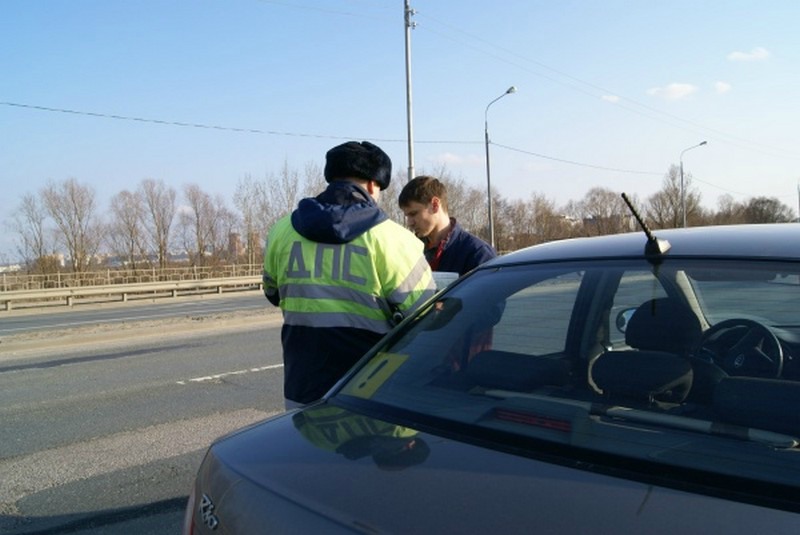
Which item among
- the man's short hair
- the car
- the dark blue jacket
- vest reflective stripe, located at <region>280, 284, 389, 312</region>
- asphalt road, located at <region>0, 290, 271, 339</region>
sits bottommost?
asphalt road, located at <region>0, 290, 271, 339</region>

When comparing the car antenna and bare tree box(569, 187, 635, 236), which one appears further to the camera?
bare tree box(569, 187, 635, 236)

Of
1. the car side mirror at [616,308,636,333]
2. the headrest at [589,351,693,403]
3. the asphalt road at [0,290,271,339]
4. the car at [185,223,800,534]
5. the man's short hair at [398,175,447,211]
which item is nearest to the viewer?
the car at [185,223,800,534]

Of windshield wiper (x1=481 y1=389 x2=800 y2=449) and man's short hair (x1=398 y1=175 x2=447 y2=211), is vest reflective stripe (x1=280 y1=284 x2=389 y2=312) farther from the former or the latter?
man's short hair (x1=398 y1=175 x2=447 y2=211)

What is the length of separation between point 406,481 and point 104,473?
13.2ft

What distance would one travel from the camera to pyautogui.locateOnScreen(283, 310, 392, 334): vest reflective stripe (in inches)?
111

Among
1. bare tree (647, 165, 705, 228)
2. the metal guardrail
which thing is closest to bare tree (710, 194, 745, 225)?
bare tree (647, 165, 705, 228)

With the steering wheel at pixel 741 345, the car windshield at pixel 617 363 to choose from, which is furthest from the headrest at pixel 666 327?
the steering wheel at pixel 741 345

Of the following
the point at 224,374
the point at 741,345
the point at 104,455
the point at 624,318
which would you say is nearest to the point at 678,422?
the point at 624,318

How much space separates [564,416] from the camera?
5.58 feet

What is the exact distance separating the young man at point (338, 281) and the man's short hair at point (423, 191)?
111cm

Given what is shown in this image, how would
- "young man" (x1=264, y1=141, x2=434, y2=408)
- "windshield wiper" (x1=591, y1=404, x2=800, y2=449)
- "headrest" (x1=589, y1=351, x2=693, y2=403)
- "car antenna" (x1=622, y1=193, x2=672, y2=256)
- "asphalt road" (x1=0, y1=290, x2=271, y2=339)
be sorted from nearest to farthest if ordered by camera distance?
"windshield wiper" (x1=591, y1=404, x2=800, y2=449) → "headrest" (x1=589, y1=351, x2=693, y2=403) → "car antenna" (x1=622, y1=193, x2=672, y2=256) → "young man" (x1=264, y1=141, x2=434, y2=408) → "asphalt road" (x1=0, y1=290, x2=271, y2=339)

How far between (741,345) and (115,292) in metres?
28.3

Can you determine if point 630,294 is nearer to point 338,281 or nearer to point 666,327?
point 666,327

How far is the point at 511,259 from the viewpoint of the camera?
8.05ft
